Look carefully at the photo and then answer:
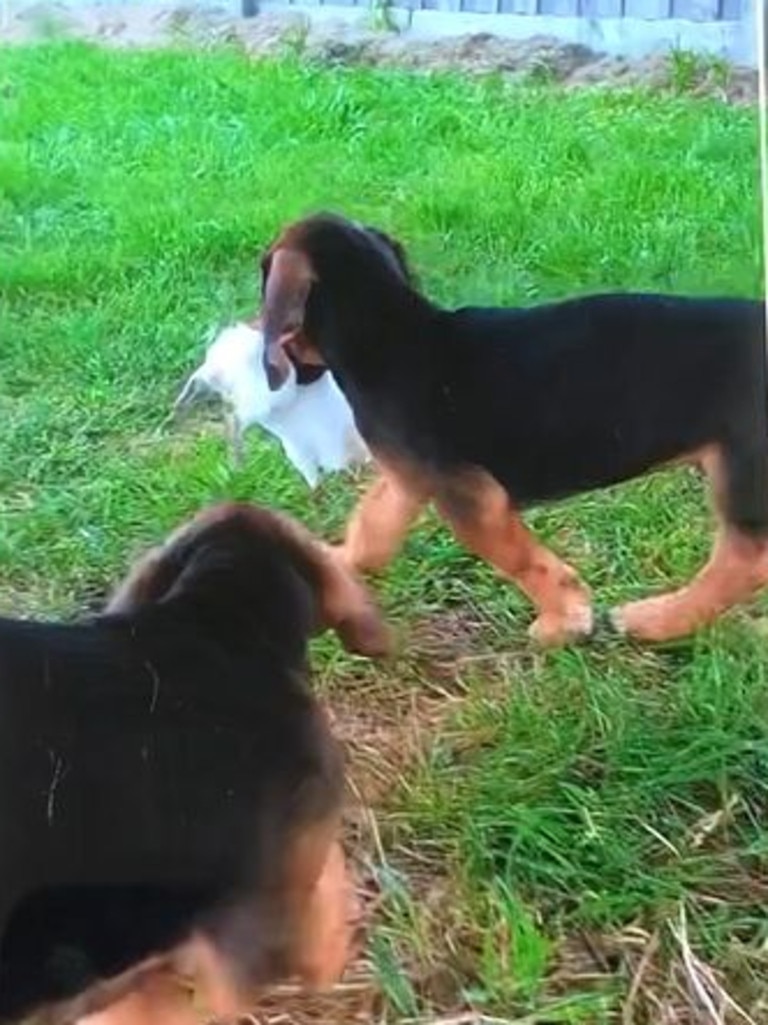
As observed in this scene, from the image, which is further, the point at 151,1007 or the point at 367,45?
the point at 367,45

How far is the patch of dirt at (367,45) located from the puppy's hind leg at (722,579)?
7.8 inches

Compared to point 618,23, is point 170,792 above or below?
below

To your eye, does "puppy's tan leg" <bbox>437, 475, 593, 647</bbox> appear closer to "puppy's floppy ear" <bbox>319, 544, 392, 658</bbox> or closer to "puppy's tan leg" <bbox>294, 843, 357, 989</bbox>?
"puppy's floppy ear" <bbox>319, 544, 392, 658</bbox>

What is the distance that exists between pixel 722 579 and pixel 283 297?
27 cm

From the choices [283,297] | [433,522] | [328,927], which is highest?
[283,297]

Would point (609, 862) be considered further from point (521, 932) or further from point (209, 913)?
point (209, 913)

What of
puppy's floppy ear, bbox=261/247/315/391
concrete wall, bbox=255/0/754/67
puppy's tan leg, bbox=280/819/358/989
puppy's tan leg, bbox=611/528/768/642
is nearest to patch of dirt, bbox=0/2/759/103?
concrete wall, bbox=255/0/754/67

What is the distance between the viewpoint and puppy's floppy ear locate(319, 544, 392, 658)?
1.07 meters

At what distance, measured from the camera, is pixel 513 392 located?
1092 mm

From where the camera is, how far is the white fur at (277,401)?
1063mm

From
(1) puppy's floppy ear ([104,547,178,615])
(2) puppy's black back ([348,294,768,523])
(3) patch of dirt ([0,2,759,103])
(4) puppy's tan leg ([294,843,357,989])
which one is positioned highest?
(3) patch of dirt ([0,2,759,103])

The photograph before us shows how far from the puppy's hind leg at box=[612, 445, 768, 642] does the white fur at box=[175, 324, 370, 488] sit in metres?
0.17

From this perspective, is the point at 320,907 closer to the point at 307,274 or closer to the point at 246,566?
the point at 246,566

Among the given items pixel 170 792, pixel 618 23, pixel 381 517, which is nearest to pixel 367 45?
pixel 618 23
